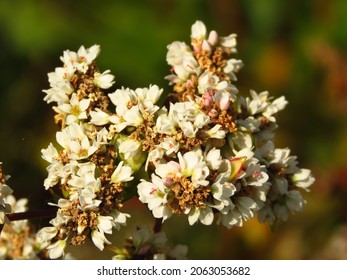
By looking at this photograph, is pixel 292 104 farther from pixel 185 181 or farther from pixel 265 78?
pixel 185 181

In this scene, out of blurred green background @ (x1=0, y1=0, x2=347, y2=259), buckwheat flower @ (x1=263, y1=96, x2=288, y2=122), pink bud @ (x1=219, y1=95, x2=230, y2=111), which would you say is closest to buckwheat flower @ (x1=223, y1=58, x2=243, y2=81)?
buckwheat flower @ (x1=263, y1=96, x2=288, y2=122)

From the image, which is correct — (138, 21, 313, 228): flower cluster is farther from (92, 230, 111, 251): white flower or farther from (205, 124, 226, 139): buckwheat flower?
(92, 230, 111, 251): white flower

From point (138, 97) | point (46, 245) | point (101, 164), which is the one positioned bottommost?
point (46, 245)

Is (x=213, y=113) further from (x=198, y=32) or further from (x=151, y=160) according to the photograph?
(x=198, y=32)

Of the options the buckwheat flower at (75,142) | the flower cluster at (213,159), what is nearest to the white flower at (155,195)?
the flower cluster at (213,159)

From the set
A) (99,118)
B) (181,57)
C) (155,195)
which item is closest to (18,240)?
(99,118)
